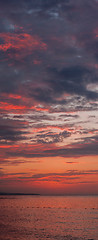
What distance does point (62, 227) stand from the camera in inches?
3199

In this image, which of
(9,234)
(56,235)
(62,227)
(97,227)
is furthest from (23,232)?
(97,227)

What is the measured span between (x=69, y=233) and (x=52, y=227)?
1199 cm

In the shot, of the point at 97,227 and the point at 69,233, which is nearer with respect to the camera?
the point at 69,233

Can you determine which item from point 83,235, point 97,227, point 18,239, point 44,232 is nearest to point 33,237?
→ point 18,239

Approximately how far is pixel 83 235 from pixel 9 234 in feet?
65.3

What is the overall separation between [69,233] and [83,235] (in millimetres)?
4303

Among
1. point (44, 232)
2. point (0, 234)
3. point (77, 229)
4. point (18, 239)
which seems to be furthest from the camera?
point (77, 229)

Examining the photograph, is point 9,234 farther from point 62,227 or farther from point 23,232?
point 62,227

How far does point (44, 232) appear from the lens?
71562 millimetres

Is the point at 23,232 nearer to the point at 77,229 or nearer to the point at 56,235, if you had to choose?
the point at 56,235

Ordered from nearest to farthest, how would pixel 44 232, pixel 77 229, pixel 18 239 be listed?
pixel 18 239
pixel 44 232
pixel 77 229

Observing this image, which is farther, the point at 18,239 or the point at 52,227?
the point at 52,227

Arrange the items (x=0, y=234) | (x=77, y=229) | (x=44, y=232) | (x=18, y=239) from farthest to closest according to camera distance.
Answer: (x=77, y=229)
(x=44, y=232)
(x=0, y=234)
(x=18, y=239)

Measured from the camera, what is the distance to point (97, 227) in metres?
82.5
